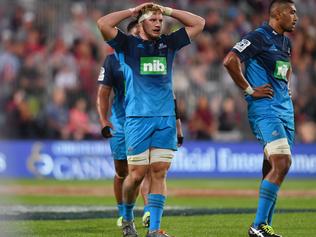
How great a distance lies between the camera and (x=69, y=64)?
1027 inches

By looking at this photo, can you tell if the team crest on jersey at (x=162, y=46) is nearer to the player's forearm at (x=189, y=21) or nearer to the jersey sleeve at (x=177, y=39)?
the jersey sleeve at (x=177, y=39)

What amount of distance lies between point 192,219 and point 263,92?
3.24m

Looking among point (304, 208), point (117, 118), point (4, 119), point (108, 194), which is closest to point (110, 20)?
point (117, 118)


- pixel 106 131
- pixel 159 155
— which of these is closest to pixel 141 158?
pixel 159 155

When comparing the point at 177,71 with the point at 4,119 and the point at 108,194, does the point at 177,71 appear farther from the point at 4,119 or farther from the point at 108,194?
the point at 108,194

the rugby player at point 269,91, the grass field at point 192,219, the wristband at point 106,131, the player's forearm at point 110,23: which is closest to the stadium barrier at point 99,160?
the grass field at point 192,219

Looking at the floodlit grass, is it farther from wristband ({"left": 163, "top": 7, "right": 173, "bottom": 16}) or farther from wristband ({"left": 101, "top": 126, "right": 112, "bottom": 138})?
wristband ({"left": 163, "top": 7, "right": 173, "bottom": 16})

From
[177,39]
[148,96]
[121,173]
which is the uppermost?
[177,39]

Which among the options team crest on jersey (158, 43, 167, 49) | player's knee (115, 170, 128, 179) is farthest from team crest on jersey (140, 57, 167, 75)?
player's knee (115, 170, 128, 179)

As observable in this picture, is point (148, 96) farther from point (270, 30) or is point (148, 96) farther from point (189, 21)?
point (270, 30)

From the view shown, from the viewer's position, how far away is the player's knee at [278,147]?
11.1 m

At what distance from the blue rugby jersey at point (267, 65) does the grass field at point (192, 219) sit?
1634 millimetres

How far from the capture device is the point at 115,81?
13.1m

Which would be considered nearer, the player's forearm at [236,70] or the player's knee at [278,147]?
the player's knee at [278,147]
